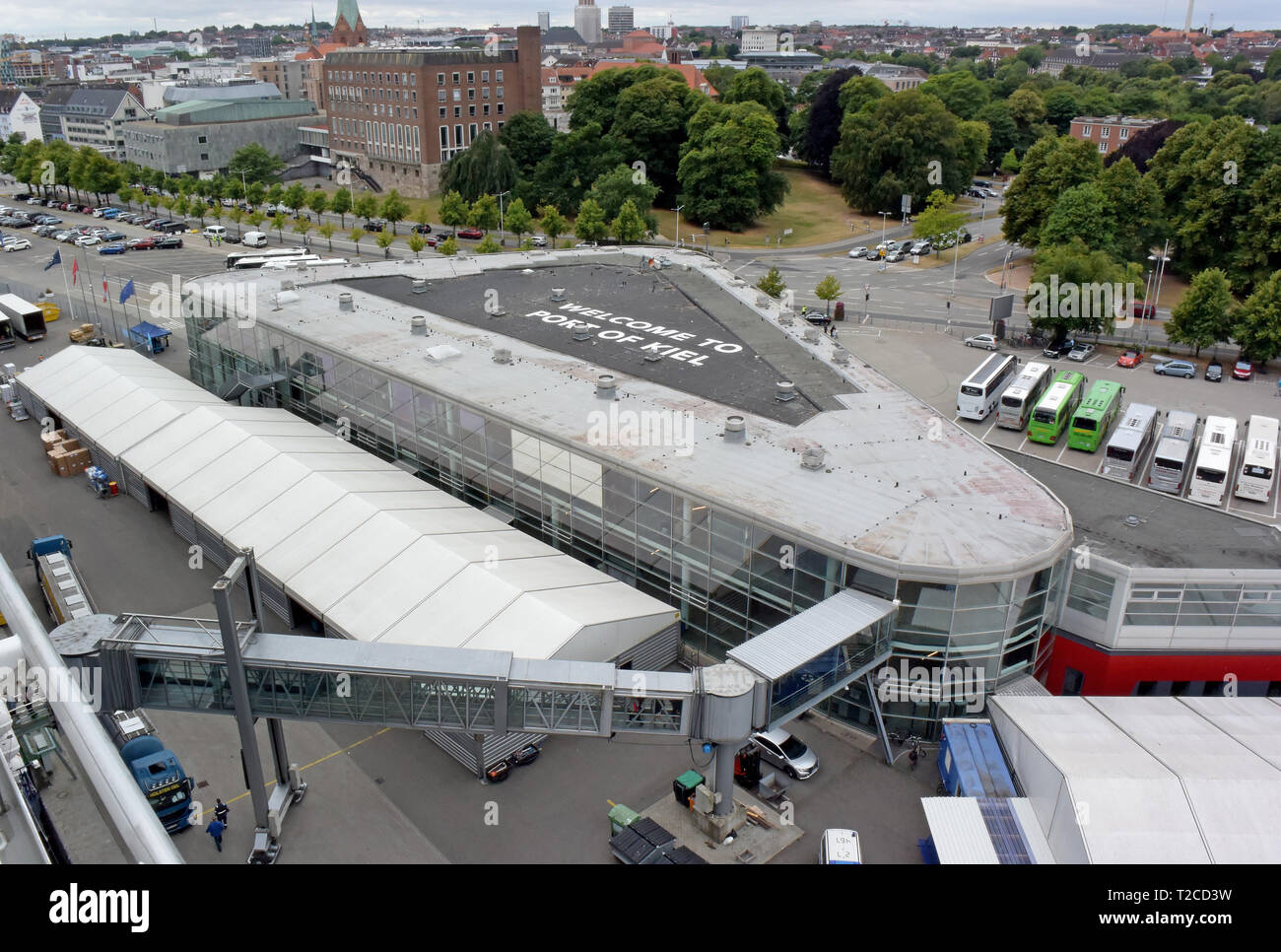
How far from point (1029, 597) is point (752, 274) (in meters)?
60.4

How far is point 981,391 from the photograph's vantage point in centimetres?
5188

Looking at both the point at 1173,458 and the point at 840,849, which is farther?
the point at 1173,458

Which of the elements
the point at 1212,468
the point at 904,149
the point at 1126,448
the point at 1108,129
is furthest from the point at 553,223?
the point at 1108,129

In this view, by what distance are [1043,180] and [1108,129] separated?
173 ft

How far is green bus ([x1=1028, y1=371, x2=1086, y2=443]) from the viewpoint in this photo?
4862cm

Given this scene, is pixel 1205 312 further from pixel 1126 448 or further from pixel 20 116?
pixel 20 116

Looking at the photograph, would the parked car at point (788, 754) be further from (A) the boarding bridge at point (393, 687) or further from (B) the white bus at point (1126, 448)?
(B) the white bus at point (1126, 448)

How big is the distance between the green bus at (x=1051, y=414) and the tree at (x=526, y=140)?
7158cm

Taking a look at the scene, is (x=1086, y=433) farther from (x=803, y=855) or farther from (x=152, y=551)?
(x=152, y=551)

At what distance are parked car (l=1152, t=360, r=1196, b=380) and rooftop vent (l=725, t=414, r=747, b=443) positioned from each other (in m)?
40.4

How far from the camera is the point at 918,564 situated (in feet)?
79.9

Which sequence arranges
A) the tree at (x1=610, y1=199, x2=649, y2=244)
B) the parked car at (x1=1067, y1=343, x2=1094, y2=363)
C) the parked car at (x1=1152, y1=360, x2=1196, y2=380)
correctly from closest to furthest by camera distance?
the parked car at (x1=1152, y1=360, x2=1196, y2=380)
the parked car at (x1=1067, y1=343, x2=1094, y2=363)
the tree at (x1=610, y1=199, x2=649, y2=244)

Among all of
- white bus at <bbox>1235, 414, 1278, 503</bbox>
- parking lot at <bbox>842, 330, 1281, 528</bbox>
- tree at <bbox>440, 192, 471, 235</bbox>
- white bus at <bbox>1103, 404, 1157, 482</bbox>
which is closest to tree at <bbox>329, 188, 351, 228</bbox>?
tree at <bbox>440, 192, 471, 235</bbox>

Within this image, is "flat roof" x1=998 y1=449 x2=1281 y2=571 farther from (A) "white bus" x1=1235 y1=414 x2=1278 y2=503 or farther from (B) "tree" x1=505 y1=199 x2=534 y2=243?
(B) "tree" x1=505 y1=199 x2=534 y2=243
